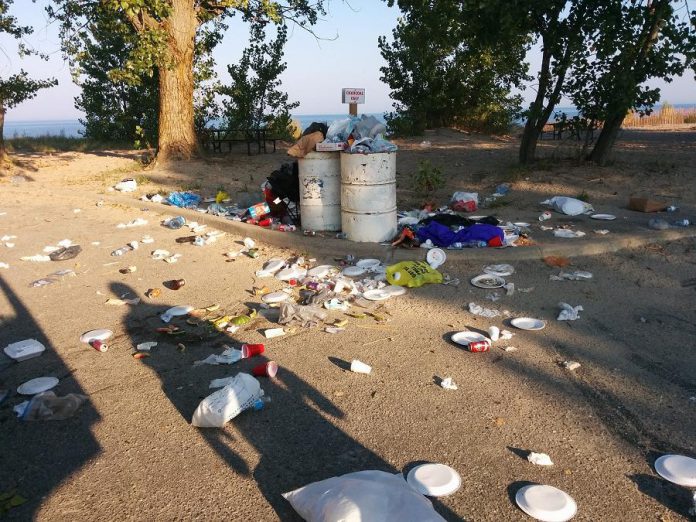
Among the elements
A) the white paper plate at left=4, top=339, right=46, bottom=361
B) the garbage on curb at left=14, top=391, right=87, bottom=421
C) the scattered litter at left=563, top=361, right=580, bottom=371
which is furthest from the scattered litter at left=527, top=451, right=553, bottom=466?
the white paper plate at left=4, top=339, right=46, bottom=361

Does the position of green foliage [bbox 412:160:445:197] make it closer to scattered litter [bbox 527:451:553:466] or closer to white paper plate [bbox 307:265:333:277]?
white paper plate [bbox 307:265:333:277]

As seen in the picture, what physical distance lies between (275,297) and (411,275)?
129 centimetres

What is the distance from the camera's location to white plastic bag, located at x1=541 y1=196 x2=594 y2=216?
7.27m

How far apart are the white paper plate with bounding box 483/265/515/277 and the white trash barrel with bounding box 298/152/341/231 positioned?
79.7 inches

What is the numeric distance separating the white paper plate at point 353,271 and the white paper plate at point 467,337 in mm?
1616

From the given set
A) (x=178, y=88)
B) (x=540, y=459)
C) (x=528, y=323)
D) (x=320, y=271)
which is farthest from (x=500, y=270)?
(x=178, y=88)

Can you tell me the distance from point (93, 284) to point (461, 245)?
3.83m

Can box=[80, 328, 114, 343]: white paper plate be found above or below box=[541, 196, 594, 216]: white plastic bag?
below

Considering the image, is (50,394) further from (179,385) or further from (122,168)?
(122,168)

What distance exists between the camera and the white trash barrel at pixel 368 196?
584 cm

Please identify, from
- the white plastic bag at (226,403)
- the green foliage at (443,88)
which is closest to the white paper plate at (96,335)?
the white plastic bag at (226,403)

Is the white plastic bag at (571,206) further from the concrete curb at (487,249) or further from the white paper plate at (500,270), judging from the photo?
the white paper plate at (500,270)

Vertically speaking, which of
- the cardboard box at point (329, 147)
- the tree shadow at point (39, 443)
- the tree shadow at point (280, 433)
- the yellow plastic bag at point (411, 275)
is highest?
the cardboard box at point (329, 147)

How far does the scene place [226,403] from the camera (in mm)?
2906
